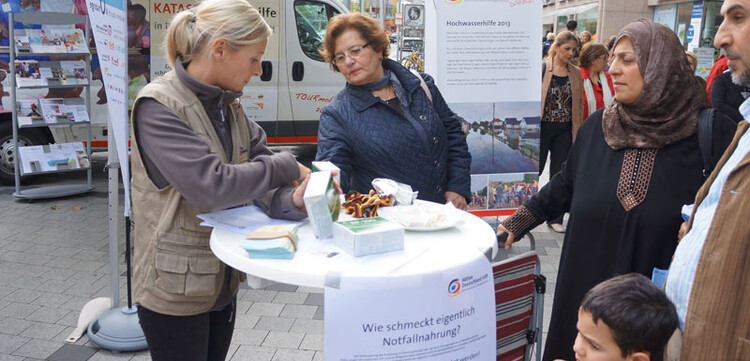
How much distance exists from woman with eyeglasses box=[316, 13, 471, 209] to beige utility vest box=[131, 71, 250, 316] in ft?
2.67

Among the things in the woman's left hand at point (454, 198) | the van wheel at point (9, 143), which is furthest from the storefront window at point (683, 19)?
the woman's left hand at point (454, 198)

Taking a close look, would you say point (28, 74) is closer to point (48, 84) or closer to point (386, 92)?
point (48, 84)

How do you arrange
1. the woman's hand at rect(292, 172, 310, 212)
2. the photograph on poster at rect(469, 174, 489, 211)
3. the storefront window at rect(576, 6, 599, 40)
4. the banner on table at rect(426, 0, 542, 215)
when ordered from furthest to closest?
the storefront window at rect(576, 6, 599, 40), the photograph on poster at rect(469, 174, 489, 211), the banner on table at rect(426, 0, 542, 215), the woman's hand at rect(292, 172, 310, 212)

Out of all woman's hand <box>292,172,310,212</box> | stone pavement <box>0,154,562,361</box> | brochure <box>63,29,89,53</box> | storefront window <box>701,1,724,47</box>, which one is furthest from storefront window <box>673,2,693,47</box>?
woman's hand <box>292,172,310,212</box>

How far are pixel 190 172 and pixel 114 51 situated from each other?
158 cm

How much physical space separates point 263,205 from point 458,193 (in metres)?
1.12

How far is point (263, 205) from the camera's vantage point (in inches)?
77.6

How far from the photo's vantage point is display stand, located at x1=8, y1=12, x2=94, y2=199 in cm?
589

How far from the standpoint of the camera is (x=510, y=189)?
15.6 ft

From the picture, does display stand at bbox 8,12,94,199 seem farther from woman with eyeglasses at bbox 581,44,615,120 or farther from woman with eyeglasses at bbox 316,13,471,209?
woman with eyeglasses at bbox 581,44,615,120

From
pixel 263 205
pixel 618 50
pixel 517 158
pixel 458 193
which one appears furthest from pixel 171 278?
pixel 517 158

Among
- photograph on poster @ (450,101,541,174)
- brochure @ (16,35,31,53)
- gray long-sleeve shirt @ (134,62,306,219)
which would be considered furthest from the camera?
brochure @ (16,35,31,53)

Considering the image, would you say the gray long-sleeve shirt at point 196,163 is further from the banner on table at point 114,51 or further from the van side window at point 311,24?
the van side window at point 311,24

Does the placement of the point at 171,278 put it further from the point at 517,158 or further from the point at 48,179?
the point at 48,179
